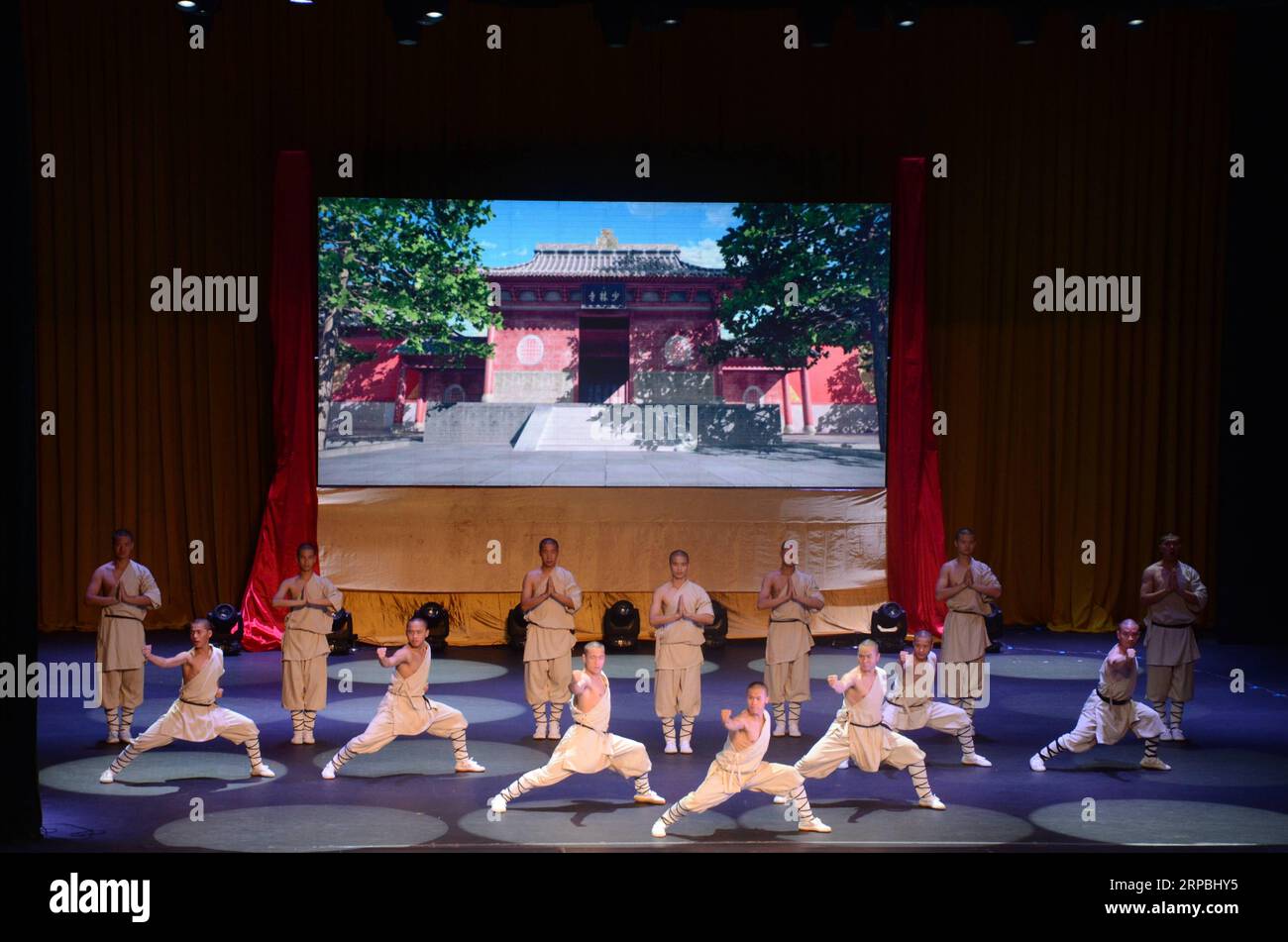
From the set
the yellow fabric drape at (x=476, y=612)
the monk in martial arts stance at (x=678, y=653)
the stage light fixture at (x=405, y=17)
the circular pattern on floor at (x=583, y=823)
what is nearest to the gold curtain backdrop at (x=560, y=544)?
the yellow fabric drape at (x=476, y=612)

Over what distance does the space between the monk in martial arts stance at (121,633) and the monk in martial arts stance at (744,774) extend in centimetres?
396

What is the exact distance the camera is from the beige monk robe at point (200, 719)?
751cm

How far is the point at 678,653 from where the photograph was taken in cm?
868

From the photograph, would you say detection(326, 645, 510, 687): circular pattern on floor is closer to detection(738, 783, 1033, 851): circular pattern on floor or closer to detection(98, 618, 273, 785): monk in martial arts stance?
detection(98, 618, 273, 785): monk in martial arts stance

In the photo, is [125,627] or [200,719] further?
[125,627]

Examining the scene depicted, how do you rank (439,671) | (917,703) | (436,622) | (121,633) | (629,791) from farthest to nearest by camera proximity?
1. (436,622)
2. (439,671)
3. (121,633)
4. (917,703)
5. (629,791)

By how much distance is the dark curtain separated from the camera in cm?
1264

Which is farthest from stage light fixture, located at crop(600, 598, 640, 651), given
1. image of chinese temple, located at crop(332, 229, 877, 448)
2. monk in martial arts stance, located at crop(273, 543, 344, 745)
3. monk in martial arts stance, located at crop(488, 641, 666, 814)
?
monk in martial arts stance, located at crop(488, 641, 666, 814)

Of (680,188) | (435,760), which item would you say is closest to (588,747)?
(435,760)

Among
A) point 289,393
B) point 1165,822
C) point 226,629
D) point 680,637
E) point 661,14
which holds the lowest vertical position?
point 1165,822

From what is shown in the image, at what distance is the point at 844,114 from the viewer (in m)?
13.0

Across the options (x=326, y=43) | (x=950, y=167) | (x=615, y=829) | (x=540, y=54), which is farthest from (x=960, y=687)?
(x=326, y=43)

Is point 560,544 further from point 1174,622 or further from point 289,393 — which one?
point 1174,622

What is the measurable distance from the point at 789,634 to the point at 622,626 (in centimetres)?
340
